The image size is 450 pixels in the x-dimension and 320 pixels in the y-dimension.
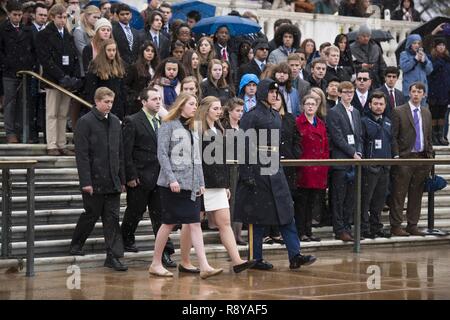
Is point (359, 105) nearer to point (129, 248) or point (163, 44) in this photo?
point (163, 44)

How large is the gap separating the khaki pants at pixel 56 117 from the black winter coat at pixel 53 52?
23cm

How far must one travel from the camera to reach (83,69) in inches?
682

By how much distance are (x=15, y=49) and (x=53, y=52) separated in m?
0.55

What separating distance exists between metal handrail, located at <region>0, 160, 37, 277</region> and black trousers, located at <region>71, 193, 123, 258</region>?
72 cm

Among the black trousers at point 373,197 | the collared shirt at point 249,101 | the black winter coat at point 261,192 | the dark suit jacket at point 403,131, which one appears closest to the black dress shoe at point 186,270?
the black winter coat at point 261,192

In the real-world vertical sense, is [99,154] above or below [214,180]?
above

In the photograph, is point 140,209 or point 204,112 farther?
point 140,209

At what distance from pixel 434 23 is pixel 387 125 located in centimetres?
812

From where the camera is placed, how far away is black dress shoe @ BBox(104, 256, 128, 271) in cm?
1420

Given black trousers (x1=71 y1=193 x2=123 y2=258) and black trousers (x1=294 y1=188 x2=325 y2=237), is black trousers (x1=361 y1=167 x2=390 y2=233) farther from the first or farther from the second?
black trousers (x1=71 y1=193 x2=123 y2=258)

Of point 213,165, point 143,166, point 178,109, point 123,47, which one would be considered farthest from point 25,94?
point 213,165

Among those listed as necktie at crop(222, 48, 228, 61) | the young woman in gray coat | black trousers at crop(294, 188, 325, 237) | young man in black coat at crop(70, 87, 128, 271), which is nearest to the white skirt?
the young woman in gray coat

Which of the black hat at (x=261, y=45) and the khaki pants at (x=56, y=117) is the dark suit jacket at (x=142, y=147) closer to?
the khaki pants at (x=56, y=117)

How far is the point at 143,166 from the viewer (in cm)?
1480
